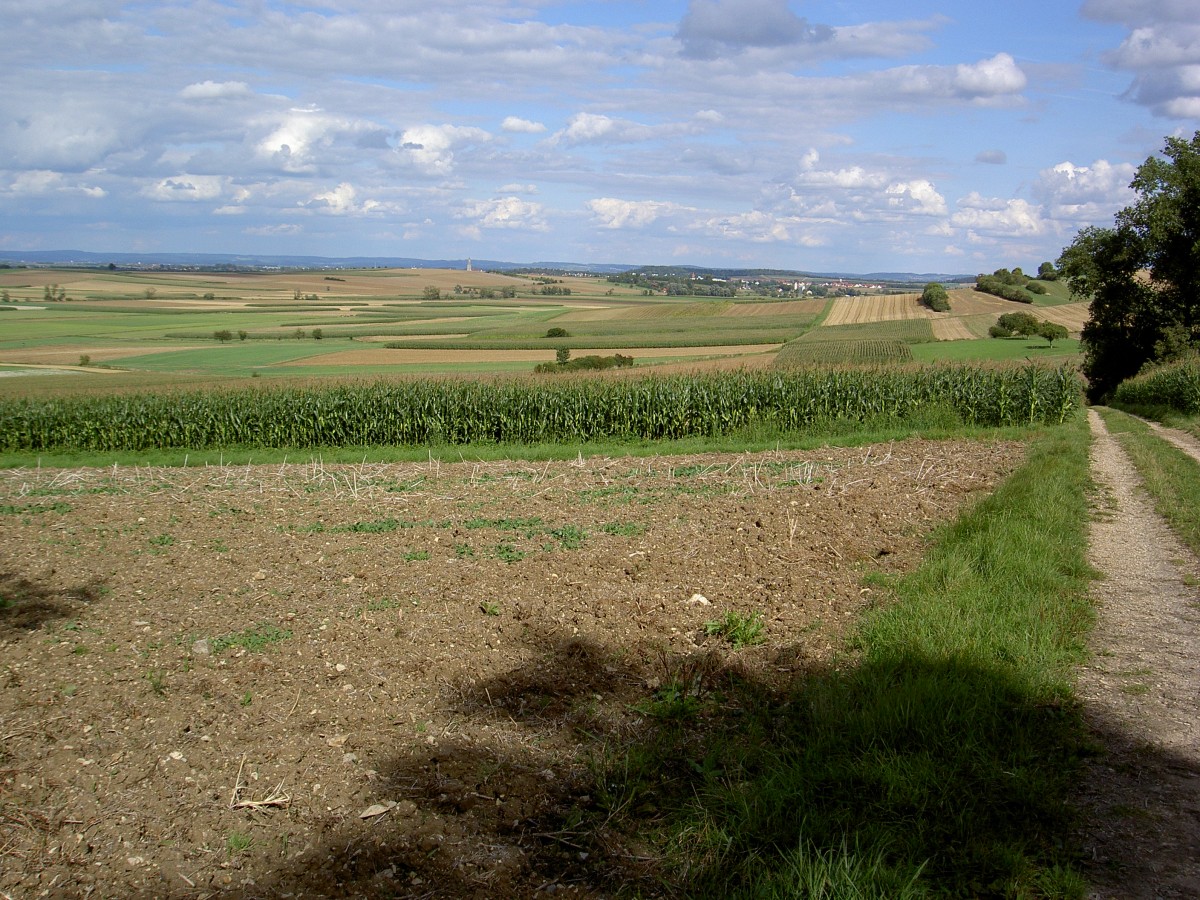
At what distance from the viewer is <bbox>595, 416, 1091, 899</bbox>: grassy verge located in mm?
3713

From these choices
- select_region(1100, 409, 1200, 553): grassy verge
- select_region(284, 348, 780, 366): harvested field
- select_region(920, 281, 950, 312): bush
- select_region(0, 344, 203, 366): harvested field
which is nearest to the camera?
select_region(1100, 409, 1200, 553): grassy verge

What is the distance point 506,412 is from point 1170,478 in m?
17.4

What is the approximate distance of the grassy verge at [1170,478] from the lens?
9.88 meters

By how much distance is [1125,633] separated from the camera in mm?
6559

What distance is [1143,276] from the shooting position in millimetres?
45156

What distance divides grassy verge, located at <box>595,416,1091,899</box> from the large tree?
130 feet

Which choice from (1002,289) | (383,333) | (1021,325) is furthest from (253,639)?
(1002,289)

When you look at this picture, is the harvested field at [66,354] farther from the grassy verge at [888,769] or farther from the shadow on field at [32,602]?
the grassy verge at [888,769]

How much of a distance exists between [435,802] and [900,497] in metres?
8.27

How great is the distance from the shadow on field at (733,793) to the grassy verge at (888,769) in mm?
12

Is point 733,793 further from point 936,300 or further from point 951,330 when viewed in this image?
point 936,300

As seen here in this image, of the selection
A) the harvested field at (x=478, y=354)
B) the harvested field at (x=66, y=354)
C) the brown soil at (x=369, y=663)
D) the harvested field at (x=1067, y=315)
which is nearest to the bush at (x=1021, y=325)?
the harvested field at (x=1067, y=315)

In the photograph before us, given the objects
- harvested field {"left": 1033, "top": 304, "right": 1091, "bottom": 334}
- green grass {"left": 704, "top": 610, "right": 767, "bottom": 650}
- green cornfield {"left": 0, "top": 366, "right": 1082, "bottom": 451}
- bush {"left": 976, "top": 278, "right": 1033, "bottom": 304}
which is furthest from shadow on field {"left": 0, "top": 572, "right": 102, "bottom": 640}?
bush {"left": 976, "top": 278, "right": 1033, "bottom": 304}

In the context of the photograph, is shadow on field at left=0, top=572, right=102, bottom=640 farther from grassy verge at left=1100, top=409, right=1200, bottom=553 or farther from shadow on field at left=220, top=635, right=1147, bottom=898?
grassy verge at left=1100, top=409, right=1200, bottom=553
